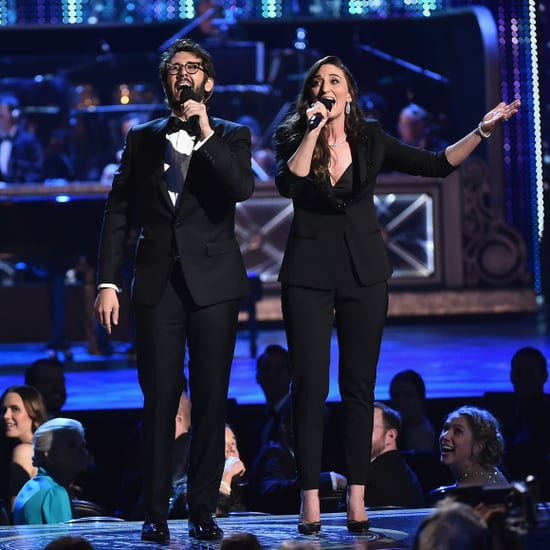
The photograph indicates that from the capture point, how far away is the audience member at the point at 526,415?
507cm

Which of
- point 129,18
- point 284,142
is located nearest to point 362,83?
point 129,18

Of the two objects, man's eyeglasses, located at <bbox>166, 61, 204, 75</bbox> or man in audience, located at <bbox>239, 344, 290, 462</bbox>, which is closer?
man's eyeglasses, located at <bbox>166, 61, 204, 75</bbox>

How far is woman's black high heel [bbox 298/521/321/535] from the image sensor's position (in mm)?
3484

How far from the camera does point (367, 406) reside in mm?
3549

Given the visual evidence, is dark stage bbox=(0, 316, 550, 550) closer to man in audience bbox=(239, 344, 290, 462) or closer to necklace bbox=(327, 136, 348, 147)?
man in audience bbox=(239, 344, 290, 462)

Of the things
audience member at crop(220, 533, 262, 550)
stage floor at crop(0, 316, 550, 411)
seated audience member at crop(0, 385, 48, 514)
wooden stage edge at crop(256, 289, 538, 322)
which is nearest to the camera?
audience member at crop(220, 533, 262, 550)

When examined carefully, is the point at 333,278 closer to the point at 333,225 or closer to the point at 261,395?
the point at 333,225

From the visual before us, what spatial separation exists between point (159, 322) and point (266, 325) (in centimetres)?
657

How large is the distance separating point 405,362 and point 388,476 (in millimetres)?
3323

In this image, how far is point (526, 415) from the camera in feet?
17.8

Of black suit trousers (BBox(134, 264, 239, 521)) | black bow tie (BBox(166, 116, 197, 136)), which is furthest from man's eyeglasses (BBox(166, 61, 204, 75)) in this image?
black suit trousers (BBox(134, 264, 239, 521))

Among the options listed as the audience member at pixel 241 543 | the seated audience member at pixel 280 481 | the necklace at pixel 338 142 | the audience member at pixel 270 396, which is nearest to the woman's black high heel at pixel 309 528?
the seated audience member at pixel 280 481

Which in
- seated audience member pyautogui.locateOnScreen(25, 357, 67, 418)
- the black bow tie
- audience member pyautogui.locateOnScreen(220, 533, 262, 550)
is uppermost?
the black bow tie

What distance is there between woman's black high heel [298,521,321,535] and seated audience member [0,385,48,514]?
1.63 m
